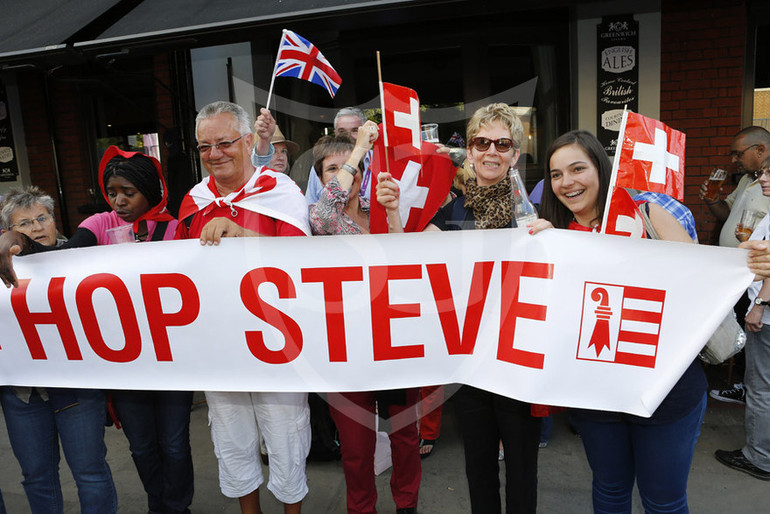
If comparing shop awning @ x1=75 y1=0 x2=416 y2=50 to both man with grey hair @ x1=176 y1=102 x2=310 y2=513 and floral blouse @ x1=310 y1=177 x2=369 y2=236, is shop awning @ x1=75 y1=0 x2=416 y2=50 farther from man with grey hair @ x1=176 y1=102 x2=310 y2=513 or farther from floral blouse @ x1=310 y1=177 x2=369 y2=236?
floral blouse @ x1=310 y1=177 x2=369 y2=236

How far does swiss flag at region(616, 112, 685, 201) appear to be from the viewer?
6.34ft

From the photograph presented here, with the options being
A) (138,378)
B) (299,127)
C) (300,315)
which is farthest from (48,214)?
(299,127)

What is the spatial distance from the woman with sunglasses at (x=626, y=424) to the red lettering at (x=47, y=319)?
2108 millimetres

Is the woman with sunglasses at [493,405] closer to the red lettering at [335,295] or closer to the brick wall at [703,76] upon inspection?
the red lettering at [335,295]

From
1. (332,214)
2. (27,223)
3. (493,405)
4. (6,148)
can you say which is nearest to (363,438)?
(493,405)

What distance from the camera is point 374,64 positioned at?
5852 millimetres

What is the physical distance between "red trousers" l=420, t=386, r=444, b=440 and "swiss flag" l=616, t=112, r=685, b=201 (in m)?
2.09

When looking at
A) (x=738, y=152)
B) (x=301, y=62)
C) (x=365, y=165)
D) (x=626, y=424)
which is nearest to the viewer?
(x=626, y=424)

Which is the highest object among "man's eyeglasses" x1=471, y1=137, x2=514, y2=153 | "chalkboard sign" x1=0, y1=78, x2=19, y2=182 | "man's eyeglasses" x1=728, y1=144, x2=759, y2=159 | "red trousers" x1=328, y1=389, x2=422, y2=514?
"chalkboard sign" x1=0, y1=78, x2=19, y2=182

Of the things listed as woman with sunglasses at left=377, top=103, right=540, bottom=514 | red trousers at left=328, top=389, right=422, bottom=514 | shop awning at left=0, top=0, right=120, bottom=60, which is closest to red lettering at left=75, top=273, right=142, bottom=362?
red trousers at left=328, top=389, right=422, bottom=514

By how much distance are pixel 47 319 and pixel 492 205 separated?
6.87ft

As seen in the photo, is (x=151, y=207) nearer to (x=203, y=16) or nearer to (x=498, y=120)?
(x=498, y=120)

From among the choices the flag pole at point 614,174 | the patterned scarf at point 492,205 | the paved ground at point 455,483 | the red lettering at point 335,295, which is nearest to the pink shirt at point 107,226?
the red lettering at point 335,295

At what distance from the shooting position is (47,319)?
96.1 inches
